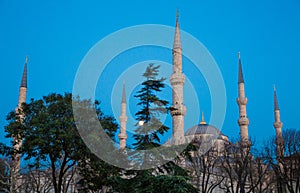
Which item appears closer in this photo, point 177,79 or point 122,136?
point 177,79

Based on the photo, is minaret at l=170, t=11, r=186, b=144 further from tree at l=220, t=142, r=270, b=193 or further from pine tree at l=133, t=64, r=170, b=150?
pine tree at l=133, t=64, r=170, b=150

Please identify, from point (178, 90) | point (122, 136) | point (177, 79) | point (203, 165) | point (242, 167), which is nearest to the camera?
point (242, 167)

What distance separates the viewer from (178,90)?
31078 mm

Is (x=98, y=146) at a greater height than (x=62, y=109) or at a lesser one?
lesser

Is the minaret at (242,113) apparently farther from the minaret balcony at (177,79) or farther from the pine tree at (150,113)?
the pine tree at (150,113)

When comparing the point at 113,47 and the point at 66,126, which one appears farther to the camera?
the point at 66,126

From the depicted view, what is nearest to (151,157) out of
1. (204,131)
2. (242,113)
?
(242,113)

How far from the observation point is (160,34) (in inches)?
614

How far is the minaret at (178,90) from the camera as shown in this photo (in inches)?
1179

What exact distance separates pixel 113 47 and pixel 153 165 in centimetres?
501

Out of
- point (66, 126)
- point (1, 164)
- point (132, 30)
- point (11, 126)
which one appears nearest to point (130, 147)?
point (66, 126)

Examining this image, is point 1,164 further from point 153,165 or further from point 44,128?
point 153,165

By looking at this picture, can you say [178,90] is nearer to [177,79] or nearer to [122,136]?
[177,79]

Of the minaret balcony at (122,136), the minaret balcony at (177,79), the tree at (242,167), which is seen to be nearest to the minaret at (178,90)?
the minaret balcony at (177,79)
